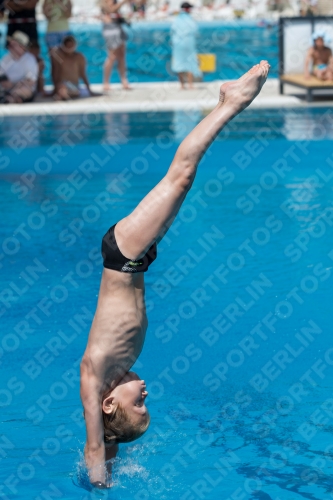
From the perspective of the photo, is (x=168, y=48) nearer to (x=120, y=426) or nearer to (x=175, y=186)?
(x=175, y=186)

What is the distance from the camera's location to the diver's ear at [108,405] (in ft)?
12.6

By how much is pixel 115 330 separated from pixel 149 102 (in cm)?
1100

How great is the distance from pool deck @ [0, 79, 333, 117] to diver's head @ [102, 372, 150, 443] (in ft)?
33.5

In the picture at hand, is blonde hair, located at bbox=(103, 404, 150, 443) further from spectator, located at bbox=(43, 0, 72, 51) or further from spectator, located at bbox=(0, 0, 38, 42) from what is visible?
spectator, located at bbox=(0, 0, 38, 42)

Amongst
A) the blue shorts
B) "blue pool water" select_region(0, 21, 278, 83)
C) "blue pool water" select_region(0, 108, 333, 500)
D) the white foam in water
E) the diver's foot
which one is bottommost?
"blue pool water" select_region(0, 21, 278, 83)

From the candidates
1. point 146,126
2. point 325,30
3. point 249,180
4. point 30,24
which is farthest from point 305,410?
point 30,24

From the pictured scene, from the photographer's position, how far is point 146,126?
12.8 metres

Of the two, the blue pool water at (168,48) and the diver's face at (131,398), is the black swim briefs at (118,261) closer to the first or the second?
the diver's face at (131,398)

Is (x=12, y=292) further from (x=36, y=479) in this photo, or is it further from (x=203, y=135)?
(x=203, y=135)

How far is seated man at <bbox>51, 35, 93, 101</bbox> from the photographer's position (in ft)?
48.0

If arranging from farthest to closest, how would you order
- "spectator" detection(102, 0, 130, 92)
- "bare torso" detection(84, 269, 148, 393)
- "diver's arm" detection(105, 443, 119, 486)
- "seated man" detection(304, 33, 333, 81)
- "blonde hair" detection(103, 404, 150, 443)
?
"spectator" detection(102, 0, 130, 92) < "seated man" detection(304, 33, 333, 81) < "diver's arm" detection(105, 443, 119, 486) < "bare torso" detection(84, 269, 148, 393) < "blonde hair" detection(103, 404, 150, 443)

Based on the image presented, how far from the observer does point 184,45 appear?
15.7 meters

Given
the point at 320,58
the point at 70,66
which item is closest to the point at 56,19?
the point at 70,66

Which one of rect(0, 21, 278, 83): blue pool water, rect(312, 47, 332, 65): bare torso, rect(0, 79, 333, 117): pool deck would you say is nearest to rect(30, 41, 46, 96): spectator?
rect(0, 79, 333, 117): pool deck
